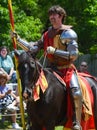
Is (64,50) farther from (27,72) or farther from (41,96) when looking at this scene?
(27,72)

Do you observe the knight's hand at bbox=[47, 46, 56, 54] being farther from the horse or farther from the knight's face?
the knight's face

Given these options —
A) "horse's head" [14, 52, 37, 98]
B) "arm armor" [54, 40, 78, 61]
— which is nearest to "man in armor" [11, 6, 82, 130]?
"arm armor" [54, 40, 78, 61]

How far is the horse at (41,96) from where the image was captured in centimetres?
742

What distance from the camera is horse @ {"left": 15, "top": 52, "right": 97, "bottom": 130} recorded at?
742 cm

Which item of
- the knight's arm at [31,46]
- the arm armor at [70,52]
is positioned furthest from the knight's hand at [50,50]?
the knight's arm at [31,46]

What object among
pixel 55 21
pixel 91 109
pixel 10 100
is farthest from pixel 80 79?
pixel 10 100

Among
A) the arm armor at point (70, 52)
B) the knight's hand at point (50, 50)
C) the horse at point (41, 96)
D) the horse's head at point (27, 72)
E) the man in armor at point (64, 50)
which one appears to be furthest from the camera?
the man in armor at point (64, 50)

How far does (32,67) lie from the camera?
24.6ft

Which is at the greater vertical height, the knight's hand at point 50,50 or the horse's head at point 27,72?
the knight's hand at point 50,50

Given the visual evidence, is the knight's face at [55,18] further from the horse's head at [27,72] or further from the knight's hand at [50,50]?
the horse's head at [27,72]

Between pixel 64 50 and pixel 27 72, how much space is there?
3.07 ft

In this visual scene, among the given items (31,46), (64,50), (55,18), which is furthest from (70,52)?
(31,46)

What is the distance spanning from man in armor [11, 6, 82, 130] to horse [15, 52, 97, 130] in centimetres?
16

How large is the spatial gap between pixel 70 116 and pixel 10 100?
17.0ft
